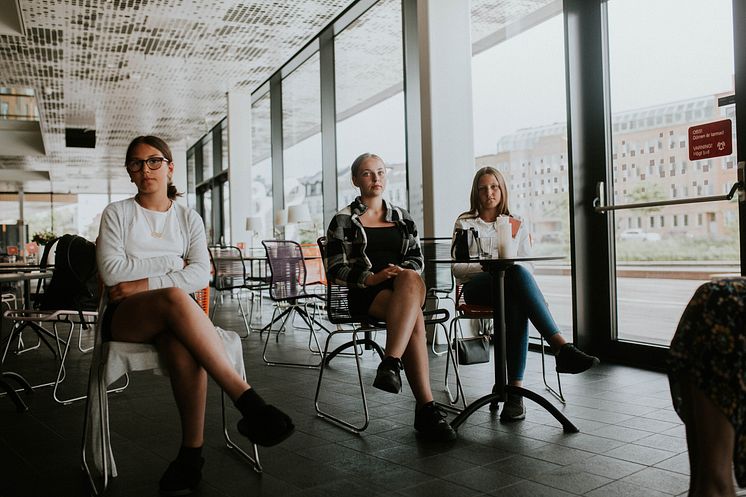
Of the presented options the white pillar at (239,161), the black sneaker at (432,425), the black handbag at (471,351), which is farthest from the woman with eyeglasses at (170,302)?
the white pillar at (239,161)

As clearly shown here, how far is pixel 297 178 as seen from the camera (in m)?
9.07

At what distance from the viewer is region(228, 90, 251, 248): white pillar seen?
1080 cm

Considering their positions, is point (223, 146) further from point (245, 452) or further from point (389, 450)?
point (389, 450)

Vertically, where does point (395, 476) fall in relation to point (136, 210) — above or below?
below

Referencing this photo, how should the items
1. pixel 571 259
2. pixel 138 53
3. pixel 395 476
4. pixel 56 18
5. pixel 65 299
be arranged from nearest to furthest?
pixel 395 476 → pixel 65 299 → pixel 571 259 → pixel 56 18 → pixel 138 53

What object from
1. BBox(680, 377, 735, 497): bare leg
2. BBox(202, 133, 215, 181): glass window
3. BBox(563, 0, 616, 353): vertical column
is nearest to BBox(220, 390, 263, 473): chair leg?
BBox(680, 377, 735, 497): bare leg

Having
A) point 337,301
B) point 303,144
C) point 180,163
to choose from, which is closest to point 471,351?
point 337,301

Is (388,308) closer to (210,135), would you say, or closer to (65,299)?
(65,299)

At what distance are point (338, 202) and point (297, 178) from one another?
1527mm

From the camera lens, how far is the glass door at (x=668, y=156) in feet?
11.6

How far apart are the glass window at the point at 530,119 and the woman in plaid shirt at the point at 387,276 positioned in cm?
184

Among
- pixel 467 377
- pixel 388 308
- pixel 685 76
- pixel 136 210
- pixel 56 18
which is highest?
pixel 56 18

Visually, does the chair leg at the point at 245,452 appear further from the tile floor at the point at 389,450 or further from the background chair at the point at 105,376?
the background chair at the point at 105,376

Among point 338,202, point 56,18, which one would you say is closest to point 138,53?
point 56,18
